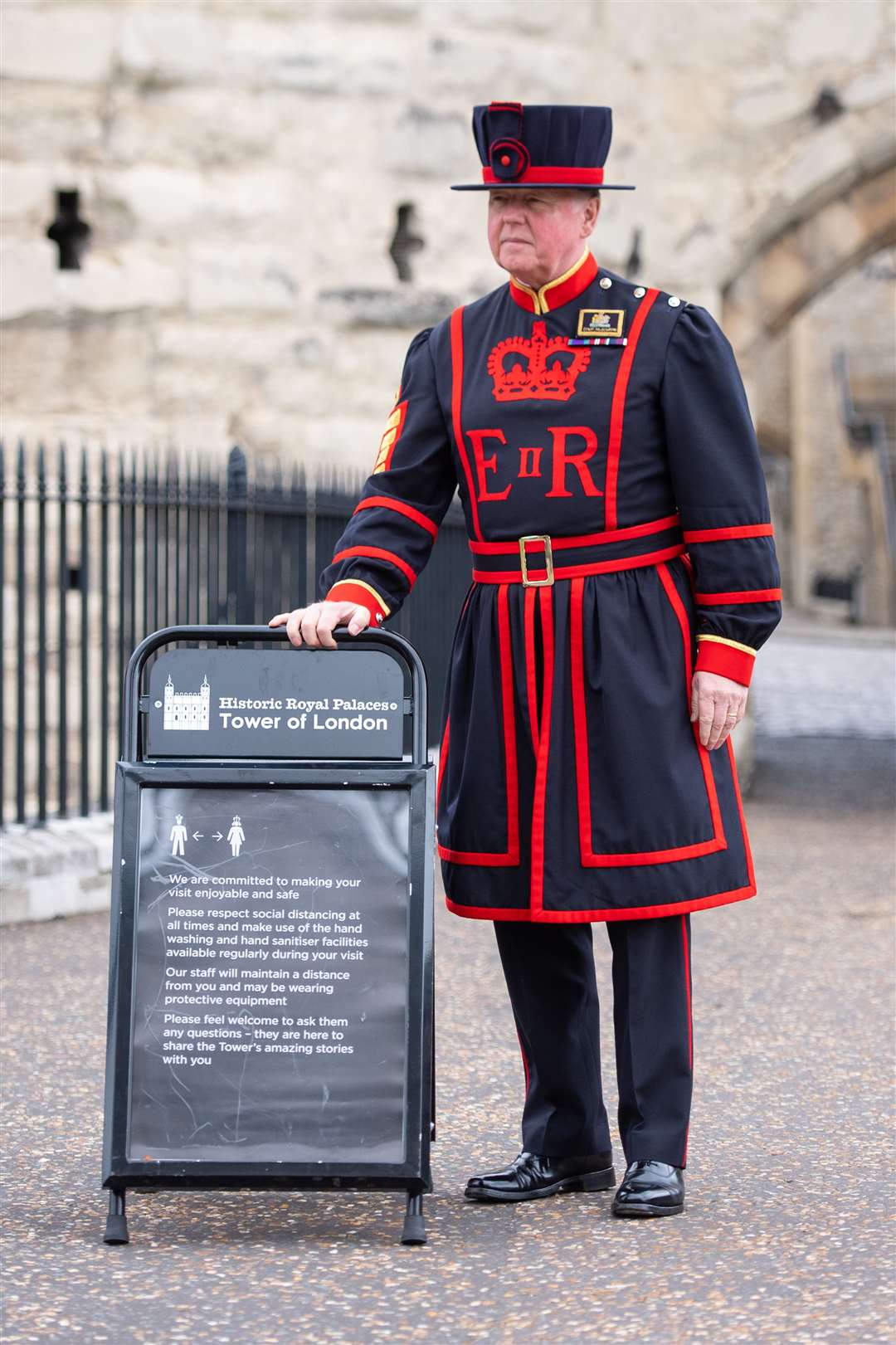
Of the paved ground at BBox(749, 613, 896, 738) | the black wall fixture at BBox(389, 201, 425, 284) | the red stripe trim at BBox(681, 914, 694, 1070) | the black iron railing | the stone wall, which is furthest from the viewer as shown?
the paved ground at BBox(749, 613, 896, 738)

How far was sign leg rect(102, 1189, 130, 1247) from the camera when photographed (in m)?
3.37

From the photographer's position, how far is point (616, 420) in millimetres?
3494

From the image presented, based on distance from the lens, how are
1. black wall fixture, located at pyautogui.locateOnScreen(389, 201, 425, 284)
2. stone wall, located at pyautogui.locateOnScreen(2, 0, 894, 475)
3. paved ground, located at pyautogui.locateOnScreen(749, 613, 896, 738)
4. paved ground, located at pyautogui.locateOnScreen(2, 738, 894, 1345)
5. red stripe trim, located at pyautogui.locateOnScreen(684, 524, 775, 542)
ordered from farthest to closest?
1. paved ground, located at pyautogui.locateOnScreen(749, 613, 896, 738)
2. black wall fixture, located at pyautogui.locateOnScreen(389, 201, 425, 284)
3. stone wall, located at pyautogui.locateOnScreen(2, 0, 894, 475)
4. red stripe trim, located at pyautogui.locateOnScreen(684, 524, 775, 542)
5. paved ground, located at pyautogui.locateOnScreen(2, 738, 894, 1345)

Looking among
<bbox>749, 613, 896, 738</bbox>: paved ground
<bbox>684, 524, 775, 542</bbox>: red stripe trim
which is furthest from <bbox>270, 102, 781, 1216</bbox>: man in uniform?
<bbox>749, 613, 896, 738</bbox>: paved ground

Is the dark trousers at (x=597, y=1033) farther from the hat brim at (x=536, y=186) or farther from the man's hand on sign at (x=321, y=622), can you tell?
the hat brim at (x=536, y=186)

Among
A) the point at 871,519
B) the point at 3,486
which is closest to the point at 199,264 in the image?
the point at 3,486

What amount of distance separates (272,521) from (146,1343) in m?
5.12

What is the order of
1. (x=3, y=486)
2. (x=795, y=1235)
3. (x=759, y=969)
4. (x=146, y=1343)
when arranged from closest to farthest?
(x=146, y=1343)
(x=795, y=1235)
(x=759, y=969)
(x=3, y=486)

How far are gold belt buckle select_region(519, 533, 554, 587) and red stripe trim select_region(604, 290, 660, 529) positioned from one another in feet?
0.35

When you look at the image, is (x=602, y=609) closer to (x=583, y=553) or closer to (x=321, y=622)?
(x=583, y=553)

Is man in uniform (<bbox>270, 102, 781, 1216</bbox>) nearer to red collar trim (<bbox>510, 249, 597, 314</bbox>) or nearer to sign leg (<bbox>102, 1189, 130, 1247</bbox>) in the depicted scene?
red collar trim (<bbox>510, 249, 597, 314</bbox>)

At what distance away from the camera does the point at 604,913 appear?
3504 mm

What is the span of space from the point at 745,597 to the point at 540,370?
519 mm

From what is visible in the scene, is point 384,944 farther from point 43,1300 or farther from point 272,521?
point 272,521
